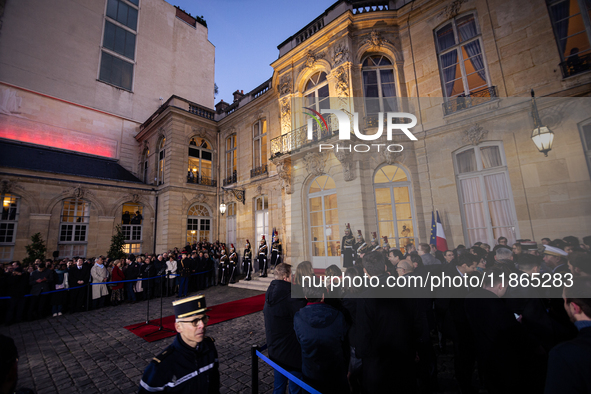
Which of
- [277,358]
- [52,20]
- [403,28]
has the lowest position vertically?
[277,358]

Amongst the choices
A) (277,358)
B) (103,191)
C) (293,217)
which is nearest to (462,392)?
(277,358)

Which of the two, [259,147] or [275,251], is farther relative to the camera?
[259,147]

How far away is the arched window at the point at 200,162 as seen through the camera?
15515 millimetres

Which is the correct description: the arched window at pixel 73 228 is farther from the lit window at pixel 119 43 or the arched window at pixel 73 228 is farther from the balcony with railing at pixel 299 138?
the balcony with railing at pixel 299 138

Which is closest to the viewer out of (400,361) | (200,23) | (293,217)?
(400,361)

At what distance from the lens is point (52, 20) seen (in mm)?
16750

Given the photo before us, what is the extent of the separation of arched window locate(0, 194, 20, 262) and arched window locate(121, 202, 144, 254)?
166 inches

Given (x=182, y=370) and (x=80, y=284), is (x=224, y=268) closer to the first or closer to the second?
(x=80, y=284)

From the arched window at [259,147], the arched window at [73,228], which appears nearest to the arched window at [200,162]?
the arched window at [259,147]

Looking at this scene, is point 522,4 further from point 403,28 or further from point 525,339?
point 525,339

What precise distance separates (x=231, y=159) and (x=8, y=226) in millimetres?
10879

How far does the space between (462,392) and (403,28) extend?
11.3 metres

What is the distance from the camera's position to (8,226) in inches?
450

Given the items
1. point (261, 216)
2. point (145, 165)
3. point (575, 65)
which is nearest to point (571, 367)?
point (575, 65)
